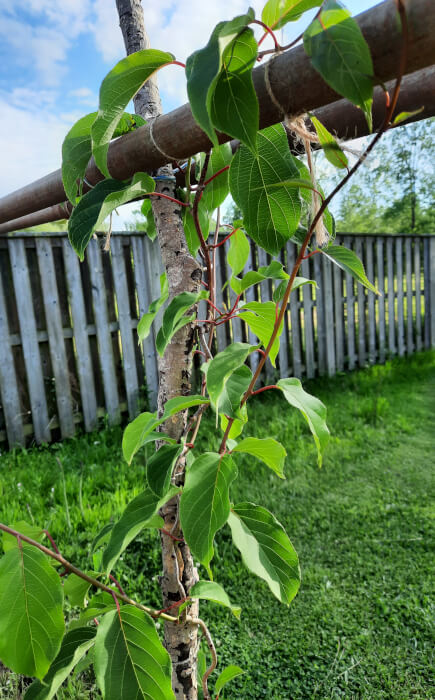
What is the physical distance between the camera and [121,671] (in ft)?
1.90

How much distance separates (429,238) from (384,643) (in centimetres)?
572

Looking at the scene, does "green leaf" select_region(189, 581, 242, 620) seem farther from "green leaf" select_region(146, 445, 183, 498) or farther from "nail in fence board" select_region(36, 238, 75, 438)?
"nail in fence board" select_region(36, 238, 75, 438)

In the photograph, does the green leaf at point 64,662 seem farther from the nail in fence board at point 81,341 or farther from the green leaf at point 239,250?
the nail in fence board at point 81,341

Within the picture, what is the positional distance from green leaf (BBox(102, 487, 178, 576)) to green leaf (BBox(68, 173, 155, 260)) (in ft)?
1.21

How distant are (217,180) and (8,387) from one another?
296cm

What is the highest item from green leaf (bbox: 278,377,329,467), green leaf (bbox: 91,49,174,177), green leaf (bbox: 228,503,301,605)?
green leaf (bbox: 91,49,174,177)

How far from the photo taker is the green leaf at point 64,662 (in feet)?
1.95

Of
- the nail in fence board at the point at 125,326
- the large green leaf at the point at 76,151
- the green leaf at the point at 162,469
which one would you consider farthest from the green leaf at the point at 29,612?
the nail in fence board at the point at 125,326

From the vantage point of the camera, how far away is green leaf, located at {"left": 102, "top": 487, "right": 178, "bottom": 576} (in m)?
0.59

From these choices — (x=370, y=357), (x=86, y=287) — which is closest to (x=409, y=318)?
(x=370, y=357)

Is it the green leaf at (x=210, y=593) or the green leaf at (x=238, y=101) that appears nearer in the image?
the green leaf at (x=238, y=101)

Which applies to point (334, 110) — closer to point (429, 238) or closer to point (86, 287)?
point (86, 287)

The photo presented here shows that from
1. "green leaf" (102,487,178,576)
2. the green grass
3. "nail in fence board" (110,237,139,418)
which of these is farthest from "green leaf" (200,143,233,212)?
"nail in fence board" (110,237,139,418)

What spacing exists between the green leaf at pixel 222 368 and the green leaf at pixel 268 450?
0.18m
